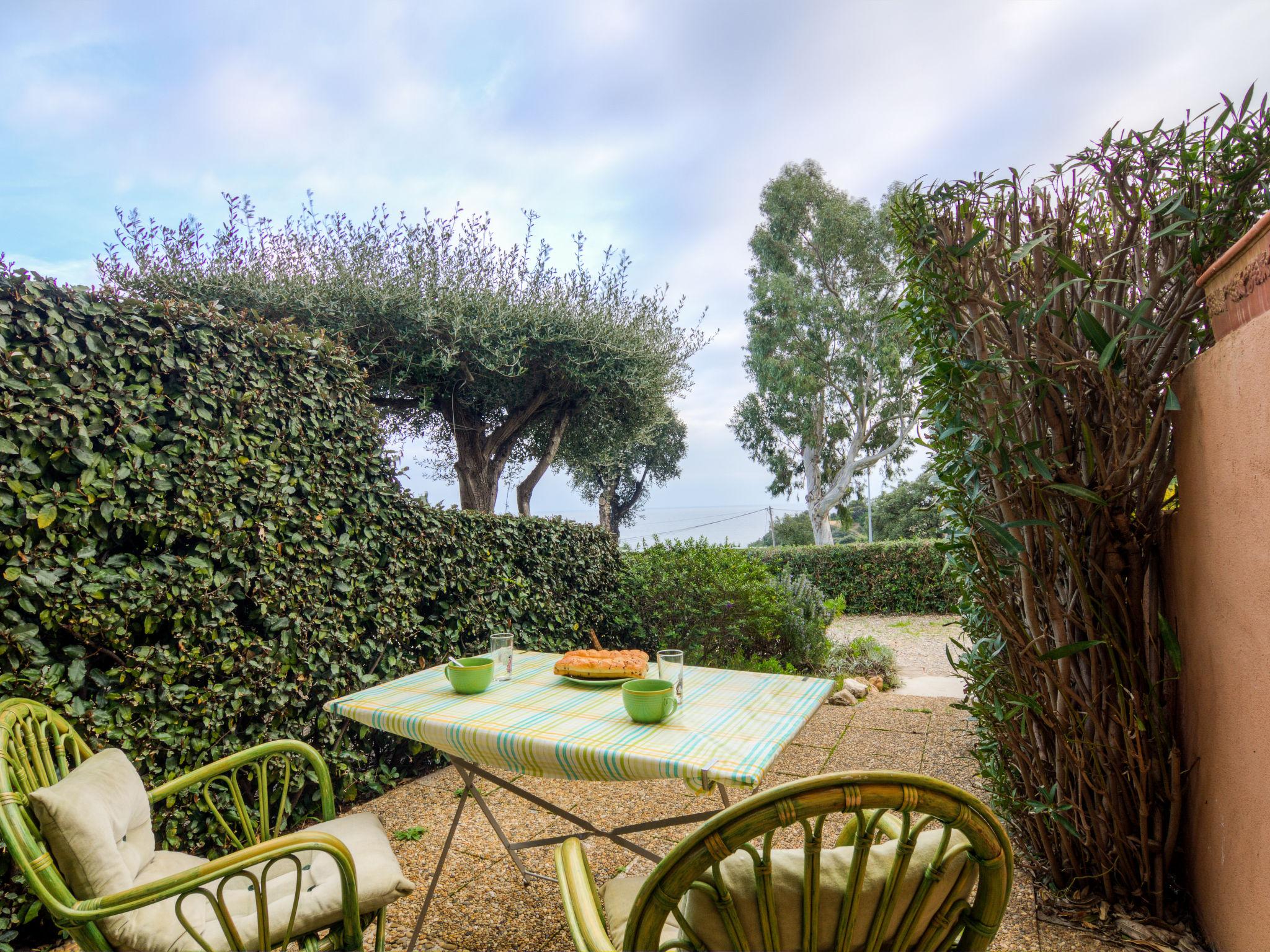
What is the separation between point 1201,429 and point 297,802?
3882 mm

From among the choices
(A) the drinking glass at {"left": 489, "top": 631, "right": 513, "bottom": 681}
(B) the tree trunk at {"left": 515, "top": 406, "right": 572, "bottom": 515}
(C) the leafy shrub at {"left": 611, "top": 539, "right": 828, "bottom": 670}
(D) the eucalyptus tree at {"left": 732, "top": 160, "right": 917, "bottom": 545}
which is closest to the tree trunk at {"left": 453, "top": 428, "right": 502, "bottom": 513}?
(B) the tree trunk at {"left": 515, "top": 406, "right": 572, "bottom": 515}

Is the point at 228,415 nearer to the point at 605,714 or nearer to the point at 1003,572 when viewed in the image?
the point at 605,714

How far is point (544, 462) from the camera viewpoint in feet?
30.6

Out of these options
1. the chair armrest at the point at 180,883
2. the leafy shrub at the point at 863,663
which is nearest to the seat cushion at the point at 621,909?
the chair armrest at the point at 180,883

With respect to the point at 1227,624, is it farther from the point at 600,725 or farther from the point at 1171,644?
the point at 600,725

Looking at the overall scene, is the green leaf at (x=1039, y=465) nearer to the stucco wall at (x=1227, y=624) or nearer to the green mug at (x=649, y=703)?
the stucco wall at (x=1227, y=624)

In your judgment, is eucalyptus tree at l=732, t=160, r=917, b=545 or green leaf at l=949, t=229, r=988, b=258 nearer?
green leaf at l=949, t=229, r=988, b=258

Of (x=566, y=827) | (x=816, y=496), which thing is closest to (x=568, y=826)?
(x=566, y=827)

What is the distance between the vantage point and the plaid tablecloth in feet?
4.98

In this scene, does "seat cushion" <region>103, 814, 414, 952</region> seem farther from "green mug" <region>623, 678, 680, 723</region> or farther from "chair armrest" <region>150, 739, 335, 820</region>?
"green mug" <region>623, 678, 680, 723</region>

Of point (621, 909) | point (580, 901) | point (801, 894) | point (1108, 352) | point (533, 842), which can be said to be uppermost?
point (1108, 352)

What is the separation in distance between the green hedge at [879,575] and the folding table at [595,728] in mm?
8078

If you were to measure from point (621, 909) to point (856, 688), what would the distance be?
442 centimetres

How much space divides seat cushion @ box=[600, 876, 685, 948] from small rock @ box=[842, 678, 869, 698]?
413 cm
